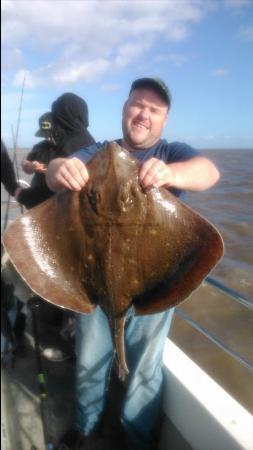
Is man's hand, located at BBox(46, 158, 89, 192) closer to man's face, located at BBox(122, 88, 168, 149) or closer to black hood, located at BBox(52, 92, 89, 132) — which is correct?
man's face, located at BBox(122, 88, 168, 149)

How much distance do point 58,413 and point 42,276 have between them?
2077 millimetres

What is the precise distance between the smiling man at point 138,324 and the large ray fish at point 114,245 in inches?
4.2

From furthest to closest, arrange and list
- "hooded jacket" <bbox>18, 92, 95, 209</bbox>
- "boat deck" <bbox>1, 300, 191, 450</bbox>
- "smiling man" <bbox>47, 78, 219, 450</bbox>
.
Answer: "hooded jacket" <bbox>18, 92, 95, 209</bbox> → "boat deck" <bbox>1, 300, 191, 450</bbox> → "smiling man" <bbox>47, 78, 219, 450</bbox>

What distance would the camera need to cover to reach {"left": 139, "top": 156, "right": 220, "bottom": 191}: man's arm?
5.60 ft

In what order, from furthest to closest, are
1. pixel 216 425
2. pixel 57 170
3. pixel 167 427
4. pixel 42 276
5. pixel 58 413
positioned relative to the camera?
pixel 58 413 < pixel 167 427 < pixel 216 425 < pixel 42 276 < pixel 57 170

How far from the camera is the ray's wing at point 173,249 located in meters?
1.79

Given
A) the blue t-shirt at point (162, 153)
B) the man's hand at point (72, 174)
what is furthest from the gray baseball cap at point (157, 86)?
the man's hand at point (72, 174)

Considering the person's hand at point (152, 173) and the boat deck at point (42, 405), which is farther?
the boat deck at point (42, 405)

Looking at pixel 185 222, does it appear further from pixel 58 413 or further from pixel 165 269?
pixel 58 413

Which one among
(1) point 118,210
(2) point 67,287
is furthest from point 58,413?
(1) point 118,210

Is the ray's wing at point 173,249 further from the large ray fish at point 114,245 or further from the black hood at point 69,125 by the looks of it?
the black hood at point 69,125

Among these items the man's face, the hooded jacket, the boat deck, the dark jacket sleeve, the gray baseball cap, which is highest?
the gray baseball cap

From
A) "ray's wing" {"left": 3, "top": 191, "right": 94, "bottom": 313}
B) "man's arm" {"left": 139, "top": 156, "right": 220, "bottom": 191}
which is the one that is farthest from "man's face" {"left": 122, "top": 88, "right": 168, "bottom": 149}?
"ray's wing" {"left": 3, "top": 191, "right": 94, "bottom": 313}

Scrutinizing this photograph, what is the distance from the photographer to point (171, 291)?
6.17 feet
